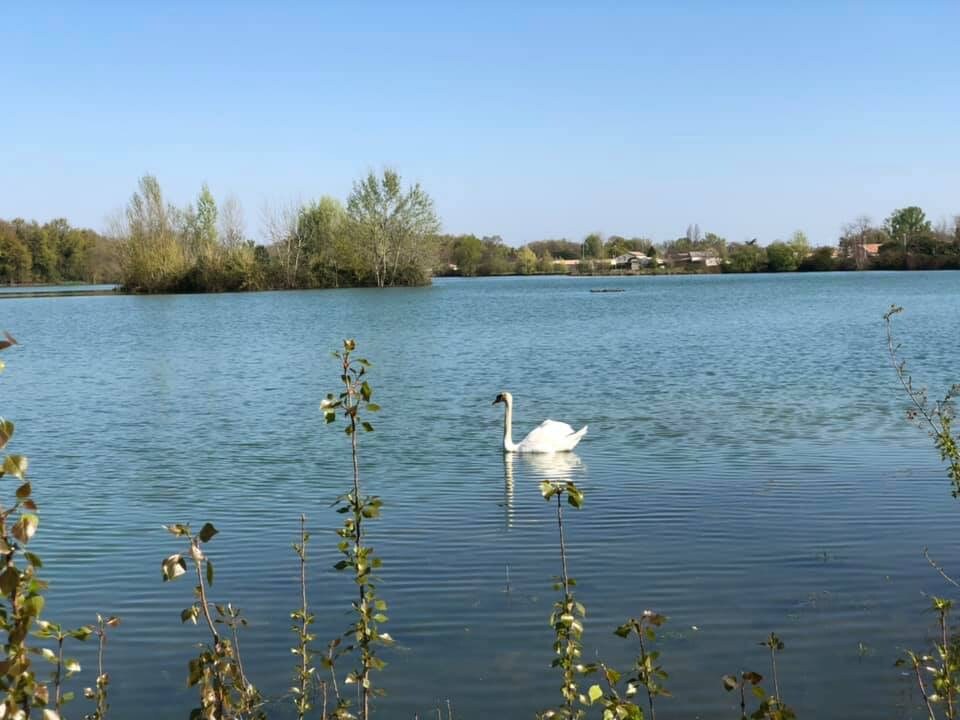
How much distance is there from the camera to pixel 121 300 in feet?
211

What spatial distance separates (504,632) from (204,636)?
1.83 m

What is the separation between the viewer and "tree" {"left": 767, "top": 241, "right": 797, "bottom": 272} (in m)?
110

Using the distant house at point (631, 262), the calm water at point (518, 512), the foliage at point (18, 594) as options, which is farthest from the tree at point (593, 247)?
the foliage at point (18, 594)

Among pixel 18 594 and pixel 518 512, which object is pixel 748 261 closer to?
pixel 518 512

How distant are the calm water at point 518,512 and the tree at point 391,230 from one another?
158 ft

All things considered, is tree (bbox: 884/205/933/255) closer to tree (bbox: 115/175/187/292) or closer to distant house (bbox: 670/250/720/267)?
distant house (bbox: 670/250/720/267)

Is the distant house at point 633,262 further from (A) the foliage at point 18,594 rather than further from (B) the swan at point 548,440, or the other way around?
(A) the foliage at point 18,594

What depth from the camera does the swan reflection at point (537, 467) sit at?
10.8 metres

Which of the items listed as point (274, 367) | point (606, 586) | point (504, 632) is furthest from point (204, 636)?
point (274, 367)

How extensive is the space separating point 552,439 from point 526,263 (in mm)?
120133

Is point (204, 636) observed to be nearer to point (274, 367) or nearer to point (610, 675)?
point (610, 675)

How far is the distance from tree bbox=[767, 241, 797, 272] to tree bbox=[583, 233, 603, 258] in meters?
44.8

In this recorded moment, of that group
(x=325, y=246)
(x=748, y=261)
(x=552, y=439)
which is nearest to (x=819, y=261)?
(x=748, y=261)

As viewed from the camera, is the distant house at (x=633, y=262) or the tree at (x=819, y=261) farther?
the distant house at (x=633, y=262)
